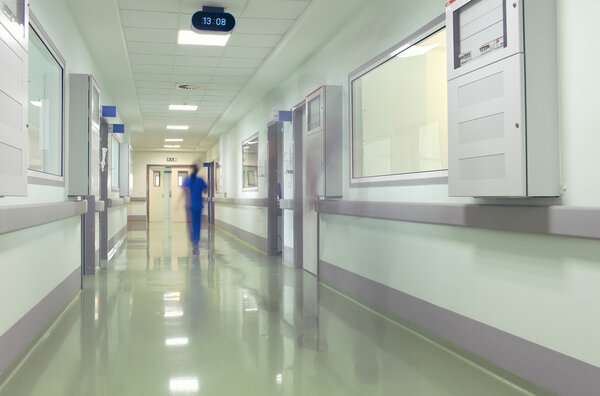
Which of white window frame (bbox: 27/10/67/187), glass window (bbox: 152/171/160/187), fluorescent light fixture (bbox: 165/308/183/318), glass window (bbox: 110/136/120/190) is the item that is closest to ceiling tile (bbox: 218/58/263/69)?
white window frame (bbox: 27/10/67/187)

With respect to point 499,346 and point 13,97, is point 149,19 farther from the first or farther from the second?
point 499,346

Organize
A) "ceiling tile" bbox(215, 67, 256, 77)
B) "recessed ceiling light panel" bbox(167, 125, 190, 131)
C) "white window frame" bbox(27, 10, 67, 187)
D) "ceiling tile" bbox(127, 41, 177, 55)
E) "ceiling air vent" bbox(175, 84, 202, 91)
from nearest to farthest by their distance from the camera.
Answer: "white window frame" bbox(27, 10, 67, 187), "ceiling tile" bbox(127, 41, 177, 55), "ceiling tile" bbox(215, 67, 256, 77), "ceiling air vent" bbox(175, 84, 202, 91), "recessed ceiling light panel" bbox(167, 125, 190, 131)

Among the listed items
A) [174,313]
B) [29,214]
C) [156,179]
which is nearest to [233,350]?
[174,313]

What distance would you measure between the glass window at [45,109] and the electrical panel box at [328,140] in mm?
3028

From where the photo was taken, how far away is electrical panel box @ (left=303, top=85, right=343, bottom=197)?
625 centimetres

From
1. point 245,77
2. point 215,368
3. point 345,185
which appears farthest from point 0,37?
point 245,77

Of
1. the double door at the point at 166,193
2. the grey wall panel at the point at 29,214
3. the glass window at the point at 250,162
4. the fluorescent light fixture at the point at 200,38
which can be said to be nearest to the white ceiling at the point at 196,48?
the fluorescent light fixture at the point at 200,38

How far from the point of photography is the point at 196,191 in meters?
22.3

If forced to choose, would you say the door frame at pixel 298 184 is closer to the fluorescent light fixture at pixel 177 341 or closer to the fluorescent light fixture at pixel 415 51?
the fluorescent light fixture at pixel 415 51

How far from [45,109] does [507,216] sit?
179 inches

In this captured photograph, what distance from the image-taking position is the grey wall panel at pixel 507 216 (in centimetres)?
255

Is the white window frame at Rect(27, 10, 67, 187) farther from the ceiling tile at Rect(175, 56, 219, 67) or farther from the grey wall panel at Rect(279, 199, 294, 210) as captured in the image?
the grey wall panel at Rect(279, 199, 294, 210)

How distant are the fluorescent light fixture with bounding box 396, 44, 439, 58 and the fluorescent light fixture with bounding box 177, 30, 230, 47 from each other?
2980mm

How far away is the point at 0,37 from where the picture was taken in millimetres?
2633
